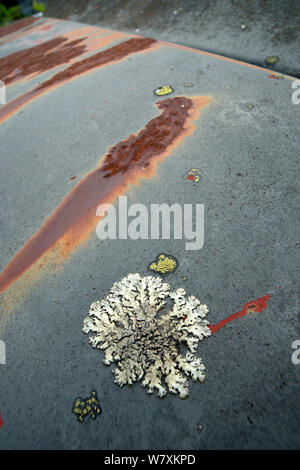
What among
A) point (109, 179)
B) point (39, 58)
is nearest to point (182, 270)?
point (109, 179)

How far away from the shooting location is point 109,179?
2068mm

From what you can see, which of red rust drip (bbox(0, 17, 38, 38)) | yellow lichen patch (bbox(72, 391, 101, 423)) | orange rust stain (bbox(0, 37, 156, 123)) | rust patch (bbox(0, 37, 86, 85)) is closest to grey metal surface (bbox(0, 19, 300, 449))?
yellow lichen patch (bbox(72, 391, 101, 423))

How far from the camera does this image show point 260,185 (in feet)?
6.16

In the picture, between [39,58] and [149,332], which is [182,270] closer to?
[149,332]

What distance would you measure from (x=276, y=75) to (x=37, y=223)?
2579 mm

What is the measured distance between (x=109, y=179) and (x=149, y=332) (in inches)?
46.6

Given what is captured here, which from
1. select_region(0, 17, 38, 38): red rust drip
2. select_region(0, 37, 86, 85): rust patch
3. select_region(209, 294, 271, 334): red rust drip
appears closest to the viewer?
select_region(209, 294, 271, 334): red rust drip

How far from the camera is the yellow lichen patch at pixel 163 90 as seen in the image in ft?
8.66

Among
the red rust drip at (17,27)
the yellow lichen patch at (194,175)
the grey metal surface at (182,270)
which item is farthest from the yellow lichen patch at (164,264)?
the red rust drip at (17,27)

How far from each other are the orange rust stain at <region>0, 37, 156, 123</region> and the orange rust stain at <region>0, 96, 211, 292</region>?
133 cm

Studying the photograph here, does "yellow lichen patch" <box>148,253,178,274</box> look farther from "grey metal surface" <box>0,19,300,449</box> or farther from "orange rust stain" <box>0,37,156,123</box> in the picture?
"orange rust stain" <box>0,37,156,123</box>

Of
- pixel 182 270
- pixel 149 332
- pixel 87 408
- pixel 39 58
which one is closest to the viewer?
pixel 87 408

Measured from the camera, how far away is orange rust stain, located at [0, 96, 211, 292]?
1819 millimetres

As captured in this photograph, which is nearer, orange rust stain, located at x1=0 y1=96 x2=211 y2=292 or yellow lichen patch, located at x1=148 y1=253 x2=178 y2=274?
yellow lichen patch, located at x1=148 y1=253 x2=178 y2=274
